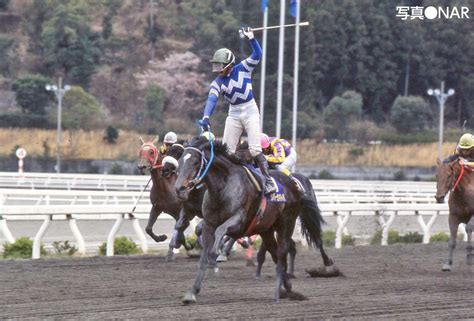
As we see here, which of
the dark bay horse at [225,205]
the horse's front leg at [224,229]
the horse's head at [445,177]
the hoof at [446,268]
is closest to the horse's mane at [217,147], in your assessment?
the dark bay horse at [225,205]

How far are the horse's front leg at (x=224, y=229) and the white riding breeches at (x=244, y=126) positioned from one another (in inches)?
38.1

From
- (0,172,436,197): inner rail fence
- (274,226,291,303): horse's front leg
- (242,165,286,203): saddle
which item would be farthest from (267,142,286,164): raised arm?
(0,172,436,197): inner rail fence

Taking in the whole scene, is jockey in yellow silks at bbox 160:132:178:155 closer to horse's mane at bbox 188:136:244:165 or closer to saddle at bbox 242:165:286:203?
saddle at bbox 242:165:286:203

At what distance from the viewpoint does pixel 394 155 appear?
42.6m

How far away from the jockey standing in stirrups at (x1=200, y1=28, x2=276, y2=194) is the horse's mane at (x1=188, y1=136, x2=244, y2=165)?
366 millimetres

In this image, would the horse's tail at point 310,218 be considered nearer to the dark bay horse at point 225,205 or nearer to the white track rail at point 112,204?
the dark bay horse at point 225,205

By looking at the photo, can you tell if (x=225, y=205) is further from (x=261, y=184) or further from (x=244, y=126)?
(x=244, y=126)

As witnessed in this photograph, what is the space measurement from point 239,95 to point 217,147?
93cm

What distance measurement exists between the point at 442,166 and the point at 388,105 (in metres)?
35.4

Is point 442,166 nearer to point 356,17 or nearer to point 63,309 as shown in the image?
point 63,309

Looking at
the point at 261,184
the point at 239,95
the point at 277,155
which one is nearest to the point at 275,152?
the point at 277,155

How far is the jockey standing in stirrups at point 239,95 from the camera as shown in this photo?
9109 millimetres

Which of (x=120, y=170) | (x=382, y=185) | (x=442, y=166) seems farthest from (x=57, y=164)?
(x=442, y=166)

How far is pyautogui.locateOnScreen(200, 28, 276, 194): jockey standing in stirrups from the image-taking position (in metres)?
9.11
